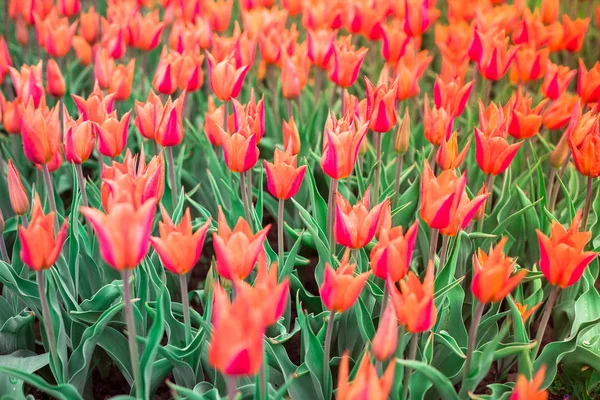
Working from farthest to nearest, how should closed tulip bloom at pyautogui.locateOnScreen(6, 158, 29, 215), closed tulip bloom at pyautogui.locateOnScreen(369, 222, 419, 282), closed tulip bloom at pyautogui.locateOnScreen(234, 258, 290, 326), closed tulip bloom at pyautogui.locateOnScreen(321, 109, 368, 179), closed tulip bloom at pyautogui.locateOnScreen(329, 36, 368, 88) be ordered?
closed tulip bloom at pyautogui.locateOnScreen(329, 36, 368, 88) < closed tulip bloom at pyautogui.locateOnScreen(6, 158, 29, 215) < closed tulip bloom at pyautogui.locateOnScreen(321, 109, 368, 179) < closed tulip bloom at pyautogui.locateOnScreen(369, 222, 419, 282) < closed tulip bloom at pyautogui.locateOnScreen(234, 258, 290, 326)

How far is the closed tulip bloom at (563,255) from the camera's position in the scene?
5.04 ft

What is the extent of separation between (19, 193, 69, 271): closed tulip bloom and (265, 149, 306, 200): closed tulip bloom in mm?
592

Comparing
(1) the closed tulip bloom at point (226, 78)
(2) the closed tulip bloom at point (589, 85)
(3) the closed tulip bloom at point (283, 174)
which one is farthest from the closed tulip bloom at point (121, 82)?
(2) the closed tulip bloom at point (589, 85)

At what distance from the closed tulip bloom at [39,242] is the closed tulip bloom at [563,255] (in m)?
1.11

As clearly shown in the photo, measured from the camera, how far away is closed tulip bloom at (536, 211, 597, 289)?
5.04 feet

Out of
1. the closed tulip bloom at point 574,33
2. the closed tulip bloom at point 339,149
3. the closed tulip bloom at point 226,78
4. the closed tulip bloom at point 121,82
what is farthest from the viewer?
the closed tulip bloom at point 574,33

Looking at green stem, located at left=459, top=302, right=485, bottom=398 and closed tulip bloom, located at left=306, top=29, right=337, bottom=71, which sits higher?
closed tulip bloom, located at left=306, top=29, right=337, bottom=71

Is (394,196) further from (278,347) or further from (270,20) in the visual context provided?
(270,20)

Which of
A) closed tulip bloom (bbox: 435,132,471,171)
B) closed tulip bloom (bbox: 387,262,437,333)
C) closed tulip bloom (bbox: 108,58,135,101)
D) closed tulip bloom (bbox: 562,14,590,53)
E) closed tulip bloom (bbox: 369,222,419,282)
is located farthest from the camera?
closed tulip bloom (bbox: 562,14,590,53)

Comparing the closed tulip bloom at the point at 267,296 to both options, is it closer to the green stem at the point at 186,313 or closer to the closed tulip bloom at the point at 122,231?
the closed tulip bloom at the point at 122,231

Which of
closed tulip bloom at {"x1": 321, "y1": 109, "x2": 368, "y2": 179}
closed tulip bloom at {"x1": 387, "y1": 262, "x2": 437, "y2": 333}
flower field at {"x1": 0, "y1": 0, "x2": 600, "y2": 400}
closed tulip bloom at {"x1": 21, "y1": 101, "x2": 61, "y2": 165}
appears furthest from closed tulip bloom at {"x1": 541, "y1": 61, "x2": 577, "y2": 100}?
closed tulip bloom at {"x1": 21, "y1": 101, "x2": 61, "y2": 165}

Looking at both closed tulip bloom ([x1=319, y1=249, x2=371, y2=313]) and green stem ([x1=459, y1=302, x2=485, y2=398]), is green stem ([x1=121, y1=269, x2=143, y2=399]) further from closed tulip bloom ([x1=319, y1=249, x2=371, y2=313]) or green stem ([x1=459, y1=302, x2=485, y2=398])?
green stem ([x1=459, y1=302, x2=485, y2=398])

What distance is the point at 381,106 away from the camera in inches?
82.6

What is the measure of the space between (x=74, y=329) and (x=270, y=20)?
1.73m
